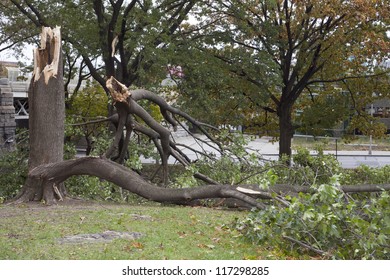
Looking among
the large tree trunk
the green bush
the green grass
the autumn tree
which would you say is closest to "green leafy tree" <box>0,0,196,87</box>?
the autumn tree

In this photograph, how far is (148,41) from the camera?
16.3 meters

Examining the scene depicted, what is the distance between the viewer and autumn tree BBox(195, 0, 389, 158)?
17.7 meters

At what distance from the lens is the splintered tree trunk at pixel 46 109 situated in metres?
9.77

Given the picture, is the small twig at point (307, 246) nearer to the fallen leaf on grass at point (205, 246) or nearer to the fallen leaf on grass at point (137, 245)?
the fallen leaf on grass at point (205, 246)

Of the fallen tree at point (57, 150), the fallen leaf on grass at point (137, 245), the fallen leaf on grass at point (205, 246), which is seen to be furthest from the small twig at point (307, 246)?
the fallen tree at point (57, 150)

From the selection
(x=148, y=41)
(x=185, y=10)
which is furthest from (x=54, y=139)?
(x=185, y=10)

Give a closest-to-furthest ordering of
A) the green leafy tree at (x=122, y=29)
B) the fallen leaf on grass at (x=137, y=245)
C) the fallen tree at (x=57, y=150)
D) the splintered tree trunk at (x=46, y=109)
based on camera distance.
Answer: the fallen leaf on grass at (x=137, y=245), the fallen tree at (x=57, y=150), the splintered tree trunk at (x=46, y=109), the green leafy tree at (x=122, y=29)

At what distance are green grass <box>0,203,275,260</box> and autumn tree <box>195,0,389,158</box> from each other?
10.4 meters

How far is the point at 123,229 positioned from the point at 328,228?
7.67 feet

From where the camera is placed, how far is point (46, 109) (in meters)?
9.87

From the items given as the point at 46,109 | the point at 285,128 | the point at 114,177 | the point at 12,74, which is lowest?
the point at 114,177

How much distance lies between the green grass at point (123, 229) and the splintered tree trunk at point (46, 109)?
1.07 meters

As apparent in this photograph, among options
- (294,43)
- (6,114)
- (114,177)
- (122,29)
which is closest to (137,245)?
(114,177)

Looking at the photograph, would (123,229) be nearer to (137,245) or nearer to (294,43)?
(137,245)
